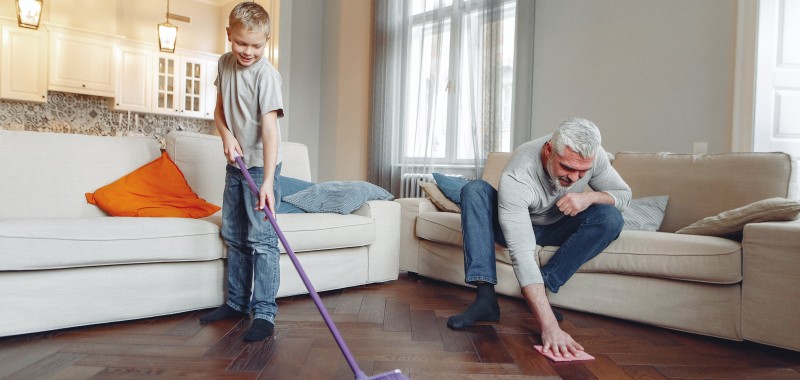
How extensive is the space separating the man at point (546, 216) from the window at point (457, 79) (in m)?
1.71

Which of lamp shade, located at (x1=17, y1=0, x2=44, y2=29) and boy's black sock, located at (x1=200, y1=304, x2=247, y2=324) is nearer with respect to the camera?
boy's black sock, located at (x1=200, y1=304, x2=247, y2=324)

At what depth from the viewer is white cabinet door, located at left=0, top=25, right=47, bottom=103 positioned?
5082 mm

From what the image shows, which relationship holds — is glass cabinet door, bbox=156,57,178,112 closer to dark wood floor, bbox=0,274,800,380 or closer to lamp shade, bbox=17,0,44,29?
lamp shade, bbox=17,0,44,29

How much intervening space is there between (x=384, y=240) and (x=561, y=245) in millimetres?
954

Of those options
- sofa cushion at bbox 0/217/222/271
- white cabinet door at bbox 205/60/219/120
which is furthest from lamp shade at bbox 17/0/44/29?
sofa cushion at bbox 0/217/222/271

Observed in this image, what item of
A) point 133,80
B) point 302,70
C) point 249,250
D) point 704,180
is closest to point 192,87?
point 133,80

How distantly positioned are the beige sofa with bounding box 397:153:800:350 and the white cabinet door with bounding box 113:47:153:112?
4497mm

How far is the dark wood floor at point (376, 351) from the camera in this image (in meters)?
1.50

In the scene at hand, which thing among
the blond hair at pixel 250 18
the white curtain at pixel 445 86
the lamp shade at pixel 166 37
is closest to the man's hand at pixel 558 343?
the blond hair at pixel 250 18

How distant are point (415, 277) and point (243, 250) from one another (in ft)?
4.03

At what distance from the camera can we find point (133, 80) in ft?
19.3

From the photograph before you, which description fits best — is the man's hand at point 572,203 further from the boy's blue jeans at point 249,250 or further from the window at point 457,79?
the window at point 457,79

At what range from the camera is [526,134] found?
3703mm

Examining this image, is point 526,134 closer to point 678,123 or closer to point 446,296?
point 678,123
